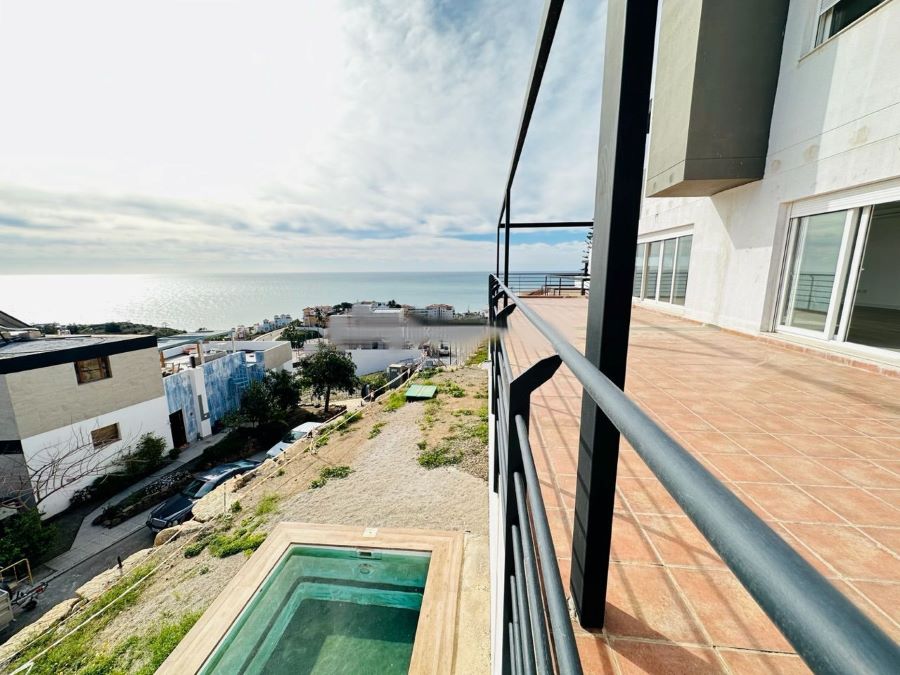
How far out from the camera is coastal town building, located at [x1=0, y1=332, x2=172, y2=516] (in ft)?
35.1

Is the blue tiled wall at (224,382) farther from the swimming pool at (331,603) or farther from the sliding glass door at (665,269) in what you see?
the sliding glass door at (665,269)

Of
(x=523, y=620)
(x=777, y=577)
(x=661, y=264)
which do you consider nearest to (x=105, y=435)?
(x=523, y=620)

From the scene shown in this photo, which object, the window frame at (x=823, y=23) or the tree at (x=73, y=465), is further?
the tree at (x=73, y=465)

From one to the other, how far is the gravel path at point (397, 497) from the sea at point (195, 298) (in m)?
49.5

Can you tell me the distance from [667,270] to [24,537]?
15.1 meters

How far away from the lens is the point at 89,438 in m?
12.2

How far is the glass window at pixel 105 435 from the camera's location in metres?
12.4

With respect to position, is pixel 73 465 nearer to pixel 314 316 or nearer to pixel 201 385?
pixel 201 385

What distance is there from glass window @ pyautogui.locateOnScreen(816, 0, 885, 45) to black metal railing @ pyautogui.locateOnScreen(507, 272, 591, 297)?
17.6 feet

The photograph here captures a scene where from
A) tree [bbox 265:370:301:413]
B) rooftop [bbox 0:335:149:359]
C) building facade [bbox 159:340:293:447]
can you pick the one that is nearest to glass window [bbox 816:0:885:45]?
rooftop [bbox 0:335:149:359]

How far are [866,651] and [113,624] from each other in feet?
29.6

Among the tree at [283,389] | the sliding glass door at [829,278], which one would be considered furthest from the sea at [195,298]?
the sliding glass door at [829,278]

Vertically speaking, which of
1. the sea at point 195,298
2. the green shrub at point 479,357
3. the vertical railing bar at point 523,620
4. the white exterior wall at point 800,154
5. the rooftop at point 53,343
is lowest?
the sea at point 195,298

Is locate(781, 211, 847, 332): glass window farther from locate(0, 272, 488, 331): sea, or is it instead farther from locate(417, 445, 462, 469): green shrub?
locate(0, 272, 488, 331): sea
